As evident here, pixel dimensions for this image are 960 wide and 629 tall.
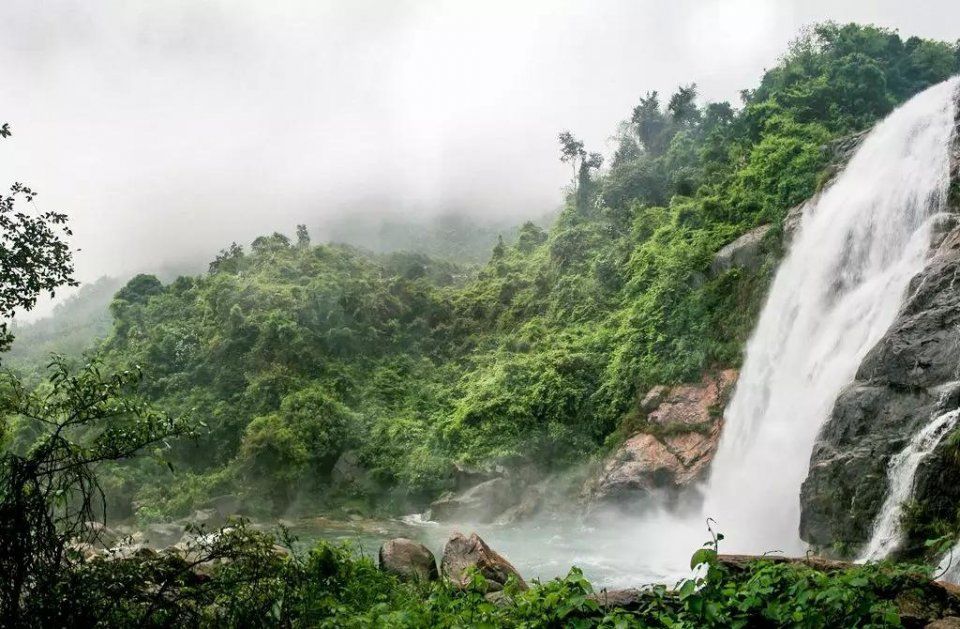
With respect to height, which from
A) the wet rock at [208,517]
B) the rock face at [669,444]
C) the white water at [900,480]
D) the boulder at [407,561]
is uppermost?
the rock face at [669,444]

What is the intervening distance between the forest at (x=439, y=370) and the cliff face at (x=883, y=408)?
1931 mm

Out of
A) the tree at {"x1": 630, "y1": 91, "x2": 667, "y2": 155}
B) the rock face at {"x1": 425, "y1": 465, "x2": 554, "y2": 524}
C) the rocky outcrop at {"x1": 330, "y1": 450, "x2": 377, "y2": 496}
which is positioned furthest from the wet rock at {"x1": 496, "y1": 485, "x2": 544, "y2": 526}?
the tree at {"x1": 630, "y1": 91, "x2": 667, "y2": 155}

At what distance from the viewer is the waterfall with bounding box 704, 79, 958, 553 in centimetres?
1602

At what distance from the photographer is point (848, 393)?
1324 cm

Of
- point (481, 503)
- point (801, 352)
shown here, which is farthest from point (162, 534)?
point (801, 352)

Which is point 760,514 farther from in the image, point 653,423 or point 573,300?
point 573,300

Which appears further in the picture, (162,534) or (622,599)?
(162,534)

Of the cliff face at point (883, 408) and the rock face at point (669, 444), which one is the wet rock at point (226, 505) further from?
the cliff face at point (883, 408)

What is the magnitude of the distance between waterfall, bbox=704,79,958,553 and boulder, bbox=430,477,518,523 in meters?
8.13

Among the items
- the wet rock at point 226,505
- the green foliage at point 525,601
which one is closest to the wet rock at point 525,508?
the wet rock at point 226,505

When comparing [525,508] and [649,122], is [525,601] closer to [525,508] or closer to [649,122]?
[525,508]

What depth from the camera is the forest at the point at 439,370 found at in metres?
4.88

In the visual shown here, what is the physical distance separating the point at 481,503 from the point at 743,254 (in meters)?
13.2

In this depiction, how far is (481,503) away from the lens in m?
25.3
